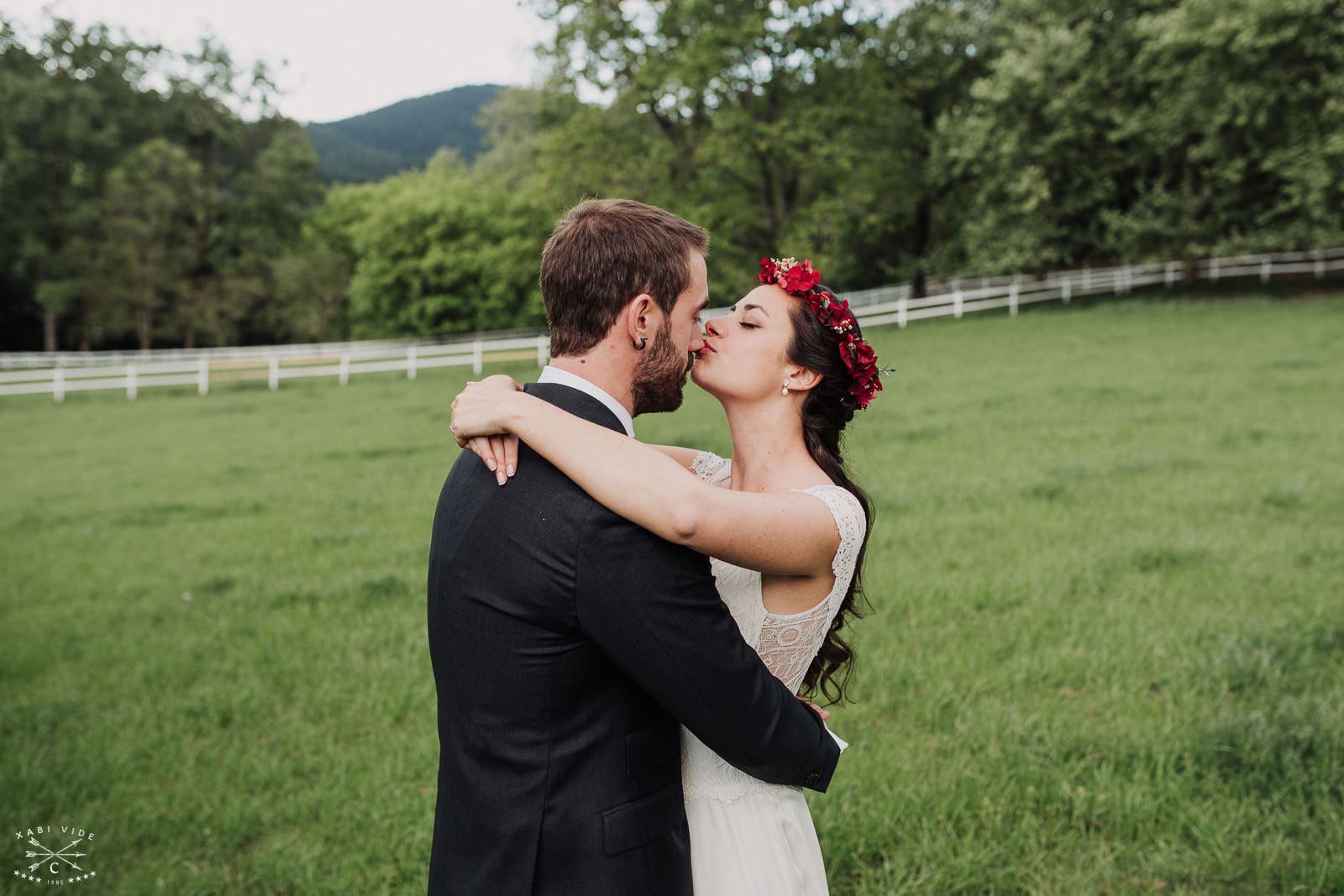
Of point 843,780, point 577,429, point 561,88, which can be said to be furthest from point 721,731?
point 561,88

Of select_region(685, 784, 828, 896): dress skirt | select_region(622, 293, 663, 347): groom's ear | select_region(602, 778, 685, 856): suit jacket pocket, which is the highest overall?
select_region(622, 293, 663, 347): groom's ear

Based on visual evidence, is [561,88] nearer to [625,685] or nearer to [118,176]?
[118,176]

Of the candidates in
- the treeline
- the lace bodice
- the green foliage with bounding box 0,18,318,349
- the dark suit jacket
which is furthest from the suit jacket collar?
the green foliage with bounding box 0,18,318,349

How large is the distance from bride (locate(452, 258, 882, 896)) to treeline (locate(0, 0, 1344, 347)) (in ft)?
58.2

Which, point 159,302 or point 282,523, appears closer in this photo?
point 282,523

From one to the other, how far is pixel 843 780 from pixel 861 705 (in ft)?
2.49

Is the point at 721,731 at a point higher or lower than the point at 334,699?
higher

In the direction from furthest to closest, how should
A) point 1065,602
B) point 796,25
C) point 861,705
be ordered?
point 796,25 → point 1065,602 → point 861,705

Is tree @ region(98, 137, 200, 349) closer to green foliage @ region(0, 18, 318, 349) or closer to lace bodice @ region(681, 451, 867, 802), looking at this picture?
green foliage @ region(0, 18, 318, 349)

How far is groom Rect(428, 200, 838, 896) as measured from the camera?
5.25ft

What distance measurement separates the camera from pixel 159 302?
1742 inches

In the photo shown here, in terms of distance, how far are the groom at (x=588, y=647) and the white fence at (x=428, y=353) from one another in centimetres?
2234

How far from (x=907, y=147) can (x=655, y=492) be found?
114ft

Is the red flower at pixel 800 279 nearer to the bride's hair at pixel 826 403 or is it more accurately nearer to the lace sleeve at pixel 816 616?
the bride's hair at pixel 826 403
